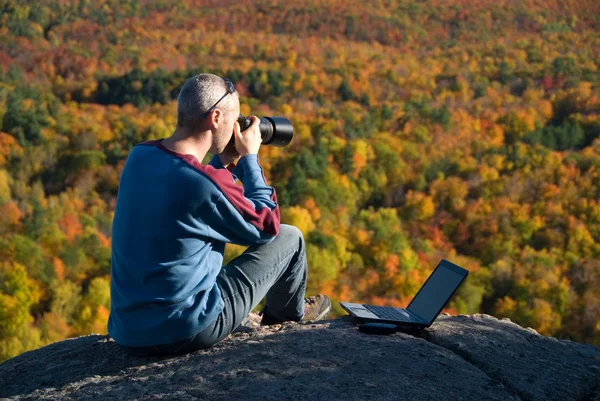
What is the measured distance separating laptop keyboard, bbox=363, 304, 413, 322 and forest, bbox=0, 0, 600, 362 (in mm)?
16390

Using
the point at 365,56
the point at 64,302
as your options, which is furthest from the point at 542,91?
the point at 64,302

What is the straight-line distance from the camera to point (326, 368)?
2570 mm

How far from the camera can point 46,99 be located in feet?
121

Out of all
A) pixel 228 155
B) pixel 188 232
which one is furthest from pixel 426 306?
pixel 188 232

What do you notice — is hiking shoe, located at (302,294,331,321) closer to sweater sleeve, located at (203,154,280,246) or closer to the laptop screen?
the laptop screen

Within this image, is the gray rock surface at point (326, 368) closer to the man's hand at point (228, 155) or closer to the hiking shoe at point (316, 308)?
the hiking shoe at point (316, 308)

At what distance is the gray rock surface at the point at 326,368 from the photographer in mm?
2445

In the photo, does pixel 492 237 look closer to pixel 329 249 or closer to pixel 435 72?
pixel 329 249

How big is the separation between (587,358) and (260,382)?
1508 mm

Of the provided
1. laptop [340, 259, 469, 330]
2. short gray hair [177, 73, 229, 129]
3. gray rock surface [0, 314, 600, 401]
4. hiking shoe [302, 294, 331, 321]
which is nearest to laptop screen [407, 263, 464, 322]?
laptop [340, 259, 469, 330]

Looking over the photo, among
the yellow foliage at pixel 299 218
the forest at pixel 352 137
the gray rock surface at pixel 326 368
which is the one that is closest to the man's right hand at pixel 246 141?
the gray rock surface at pixel 326 368

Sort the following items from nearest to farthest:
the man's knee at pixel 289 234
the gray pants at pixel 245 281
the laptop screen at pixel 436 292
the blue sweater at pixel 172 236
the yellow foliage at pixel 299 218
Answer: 1. the blue sweater at pixel 172 236
2. the gray pants at pixel 245 281
3. the man's knee at pixel 289 234
4. the laptop screen at pixel 436 292
5. the yellow foliage at pixel 299 218

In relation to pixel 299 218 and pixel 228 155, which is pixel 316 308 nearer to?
pixel 228 155

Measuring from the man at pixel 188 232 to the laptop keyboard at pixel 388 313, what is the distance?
69cm
